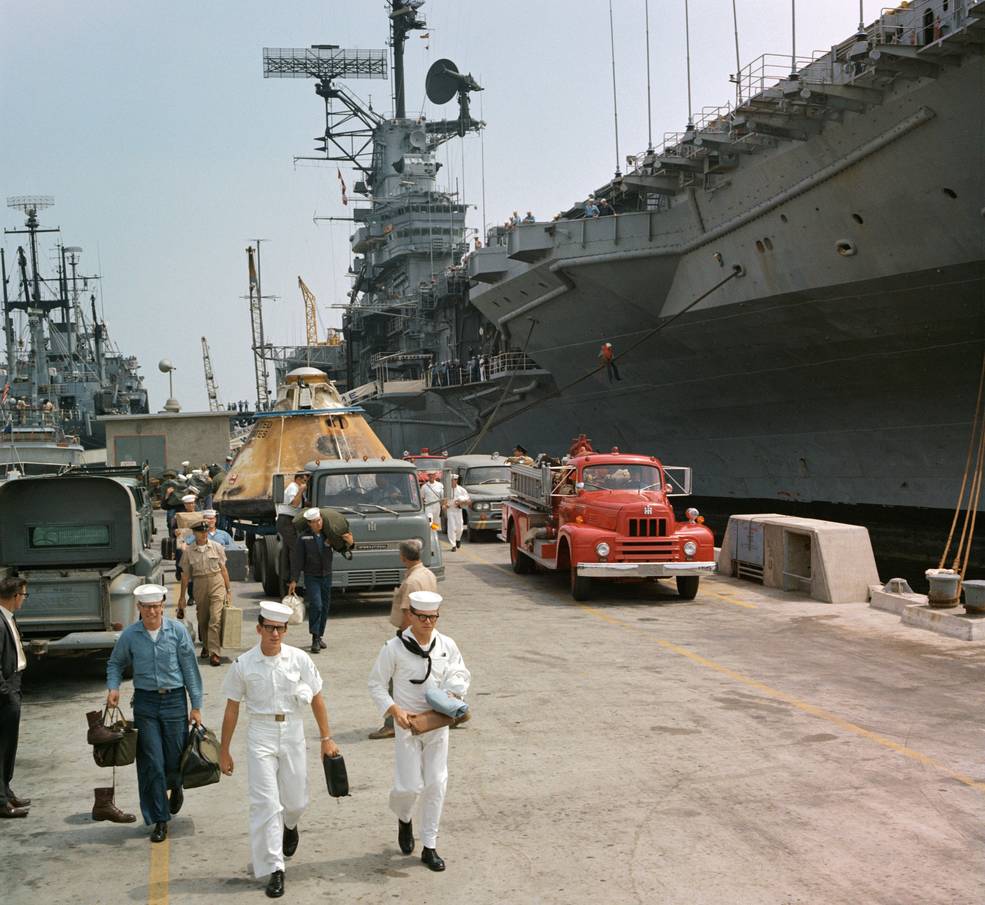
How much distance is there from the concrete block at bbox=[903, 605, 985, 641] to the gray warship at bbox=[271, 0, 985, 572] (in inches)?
400

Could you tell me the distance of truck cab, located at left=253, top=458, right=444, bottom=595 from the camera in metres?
14.3

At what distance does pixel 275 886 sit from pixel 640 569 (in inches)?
403

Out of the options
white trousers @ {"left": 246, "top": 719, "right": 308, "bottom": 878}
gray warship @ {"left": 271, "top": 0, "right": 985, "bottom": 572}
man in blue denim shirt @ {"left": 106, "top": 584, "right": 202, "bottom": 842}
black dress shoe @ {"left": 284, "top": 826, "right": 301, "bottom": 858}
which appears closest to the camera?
white trousers @ {"left": 246, "top": 719, "right": 308, "bottom": 878}

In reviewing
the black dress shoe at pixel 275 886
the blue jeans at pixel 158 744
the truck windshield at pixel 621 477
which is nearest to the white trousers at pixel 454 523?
the truck windshield at pixel 621 477

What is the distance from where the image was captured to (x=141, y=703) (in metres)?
6.39

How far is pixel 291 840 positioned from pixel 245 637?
295 inches

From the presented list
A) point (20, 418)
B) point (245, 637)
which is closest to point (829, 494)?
point (245, 637)

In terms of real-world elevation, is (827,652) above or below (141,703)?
below

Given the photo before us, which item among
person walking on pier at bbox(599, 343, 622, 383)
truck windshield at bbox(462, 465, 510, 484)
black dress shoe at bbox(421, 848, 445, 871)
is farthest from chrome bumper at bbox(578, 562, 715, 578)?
person walking on pier at bbox(599, 343, 622, 383)

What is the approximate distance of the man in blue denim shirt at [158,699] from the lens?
6371mm

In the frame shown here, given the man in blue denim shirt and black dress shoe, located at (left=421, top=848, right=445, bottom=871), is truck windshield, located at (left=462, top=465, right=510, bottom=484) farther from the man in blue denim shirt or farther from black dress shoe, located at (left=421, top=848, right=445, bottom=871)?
black dress shoe, located at (left=421, top=848, right=445, bottom=871)

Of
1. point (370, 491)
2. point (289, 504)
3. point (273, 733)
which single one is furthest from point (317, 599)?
point (273, 733)

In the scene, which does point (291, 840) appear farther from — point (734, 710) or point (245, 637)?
point (245, 637)

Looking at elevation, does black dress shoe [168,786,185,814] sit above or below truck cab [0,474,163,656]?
below
